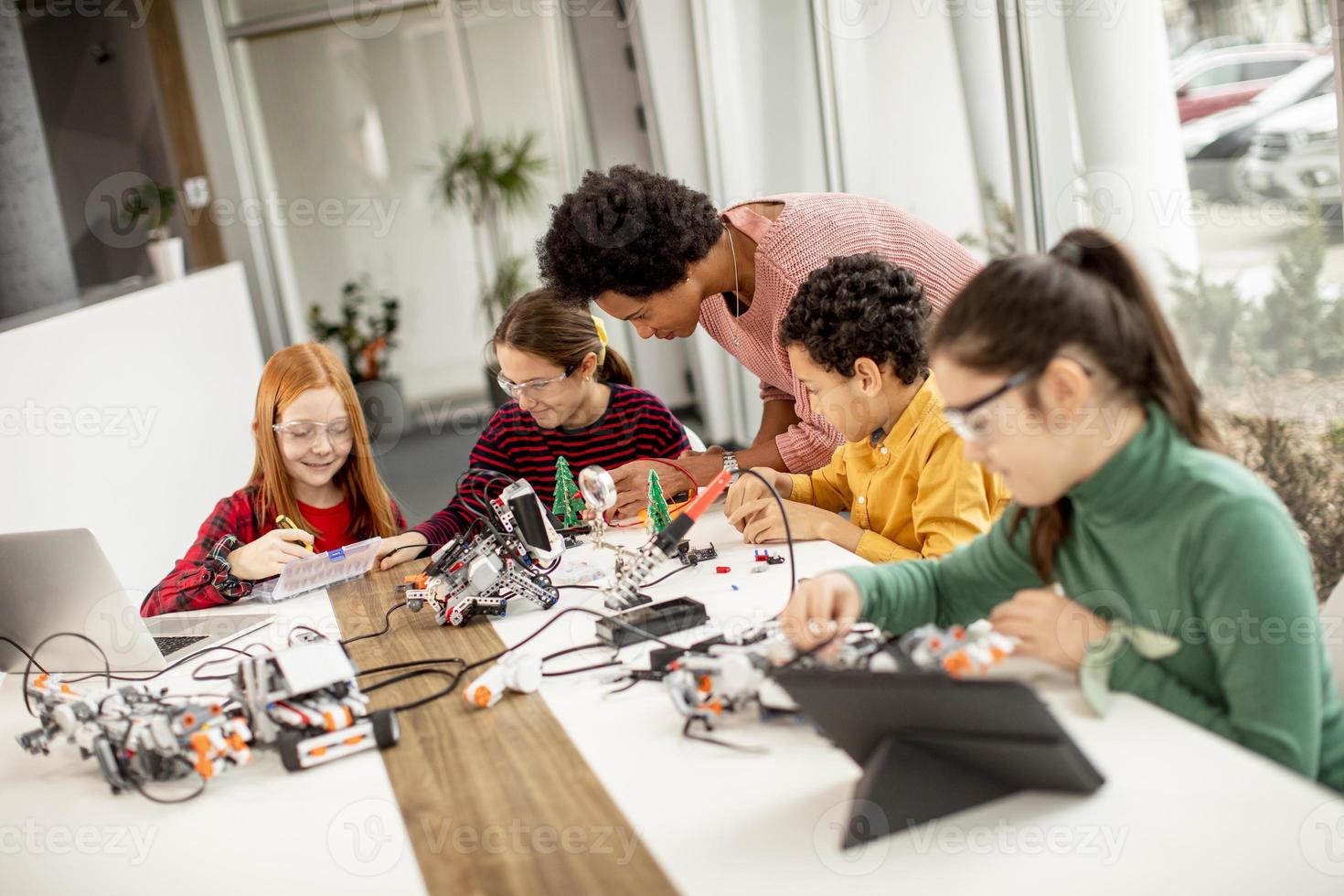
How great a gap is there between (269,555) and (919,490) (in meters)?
1.22

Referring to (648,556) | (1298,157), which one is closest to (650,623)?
(648,556)

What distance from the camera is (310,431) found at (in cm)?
245

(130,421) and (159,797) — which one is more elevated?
(130,421)

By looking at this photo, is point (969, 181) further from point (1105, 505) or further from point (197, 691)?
point (197, 691)

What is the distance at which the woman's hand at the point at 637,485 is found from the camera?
7.63ft

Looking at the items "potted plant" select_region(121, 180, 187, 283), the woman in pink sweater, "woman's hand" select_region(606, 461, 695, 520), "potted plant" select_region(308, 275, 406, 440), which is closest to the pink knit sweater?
the woman in pink sweater

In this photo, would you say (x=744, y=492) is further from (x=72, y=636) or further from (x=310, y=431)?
(x=72, y=636)

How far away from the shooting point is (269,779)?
1322 mm

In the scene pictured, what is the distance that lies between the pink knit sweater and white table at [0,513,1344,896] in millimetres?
987

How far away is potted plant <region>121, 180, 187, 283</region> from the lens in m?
5.31
